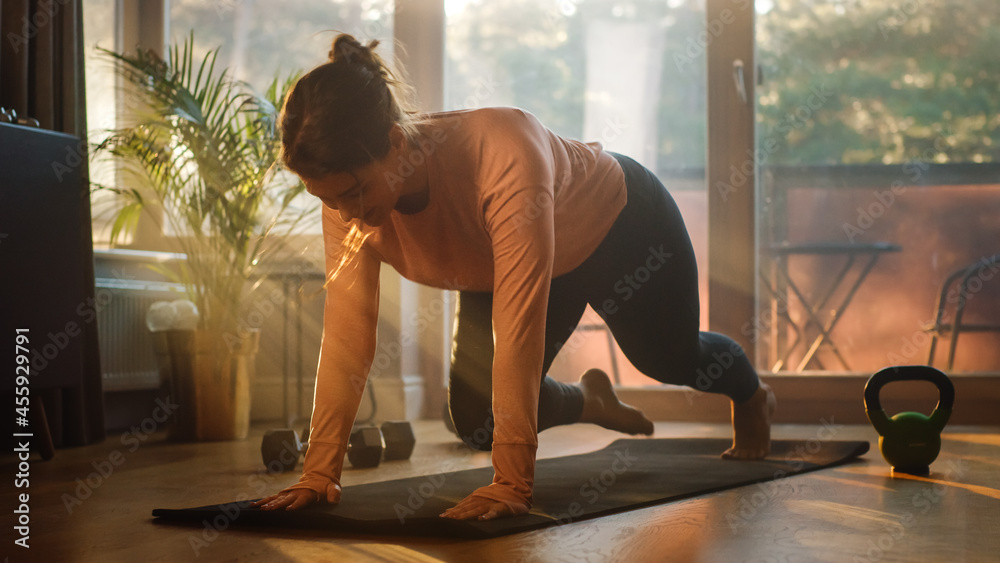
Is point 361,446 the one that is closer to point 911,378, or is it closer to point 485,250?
point 485,250

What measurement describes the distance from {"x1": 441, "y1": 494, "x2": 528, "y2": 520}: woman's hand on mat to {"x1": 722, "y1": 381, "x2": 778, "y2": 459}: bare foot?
104cm

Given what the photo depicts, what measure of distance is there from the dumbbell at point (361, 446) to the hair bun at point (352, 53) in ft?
3.80

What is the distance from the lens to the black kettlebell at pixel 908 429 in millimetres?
1995

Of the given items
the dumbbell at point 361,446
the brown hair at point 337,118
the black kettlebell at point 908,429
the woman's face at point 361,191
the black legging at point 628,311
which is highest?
the brown hair at point 337,118

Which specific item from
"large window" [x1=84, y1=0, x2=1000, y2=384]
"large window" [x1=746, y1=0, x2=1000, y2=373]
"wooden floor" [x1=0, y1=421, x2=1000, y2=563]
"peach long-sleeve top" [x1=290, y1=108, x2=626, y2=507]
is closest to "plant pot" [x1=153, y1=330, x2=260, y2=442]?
"wooden floor" [x1=0, y1=421, x2=1000, y2=563]

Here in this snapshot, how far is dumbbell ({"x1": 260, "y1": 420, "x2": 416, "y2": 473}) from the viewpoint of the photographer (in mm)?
2193

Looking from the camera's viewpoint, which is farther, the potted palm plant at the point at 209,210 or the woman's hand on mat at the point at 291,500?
the potted palm plant at the point at 209,210

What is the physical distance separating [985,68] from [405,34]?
7.81ft

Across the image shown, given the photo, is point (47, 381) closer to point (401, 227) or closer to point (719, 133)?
point (401, 227)

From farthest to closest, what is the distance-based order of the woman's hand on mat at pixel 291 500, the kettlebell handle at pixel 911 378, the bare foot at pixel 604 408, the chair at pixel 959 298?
the chair at pixel 959 298, the bare foot at pixel 604 408, the kettlebell handle at pixel 911 378, the woman's hand on mat at pixel 291 500

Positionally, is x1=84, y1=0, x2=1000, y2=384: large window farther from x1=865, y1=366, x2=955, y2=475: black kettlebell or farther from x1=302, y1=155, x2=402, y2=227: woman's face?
x1=302, y1=155, x2=402, y2=227: woman's face

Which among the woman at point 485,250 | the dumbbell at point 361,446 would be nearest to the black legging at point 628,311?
the woman at point 485,250

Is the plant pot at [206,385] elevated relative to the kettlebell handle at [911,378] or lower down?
lower down

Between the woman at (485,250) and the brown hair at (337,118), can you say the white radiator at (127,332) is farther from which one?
the brown hair at (337,118)
